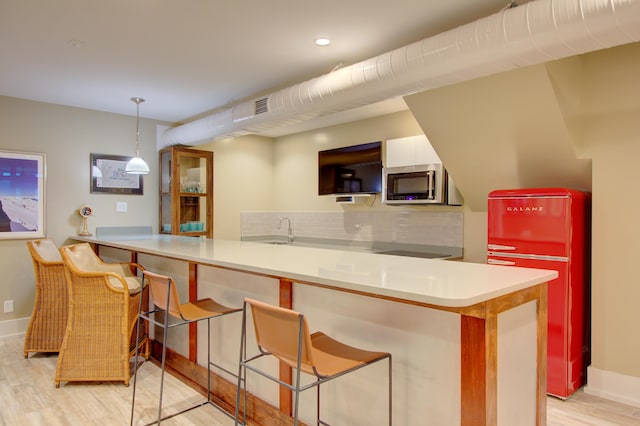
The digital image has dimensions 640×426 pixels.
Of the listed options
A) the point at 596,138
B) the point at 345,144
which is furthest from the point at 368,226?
the point at 596,138

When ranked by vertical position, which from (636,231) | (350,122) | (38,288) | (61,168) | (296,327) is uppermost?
(350,122)

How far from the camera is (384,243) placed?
15.6 feet

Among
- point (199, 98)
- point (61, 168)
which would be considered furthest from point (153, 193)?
point (199, 98)

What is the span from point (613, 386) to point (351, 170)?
315 centimetres

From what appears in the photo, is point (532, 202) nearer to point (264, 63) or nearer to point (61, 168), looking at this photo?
point (264, 63)

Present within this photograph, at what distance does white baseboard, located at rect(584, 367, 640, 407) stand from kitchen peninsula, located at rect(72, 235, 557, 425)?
1428mm

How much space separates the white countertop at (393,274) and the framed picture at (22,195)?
8.56ft

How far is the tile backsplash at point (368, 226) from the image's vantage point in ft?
13.8

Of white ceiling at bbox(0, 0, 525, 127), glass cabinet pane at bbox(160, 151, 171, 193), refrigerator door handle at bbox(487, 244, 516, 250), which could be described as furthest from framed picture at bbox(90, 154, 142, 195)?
refrigerator door handle at bbox(487, 244, 516, 250)

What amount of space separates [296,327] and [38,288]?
125 inches

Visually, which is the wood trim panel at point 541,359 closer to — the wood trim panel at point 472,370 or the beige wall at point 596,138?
the wood trim panel at point 472,370

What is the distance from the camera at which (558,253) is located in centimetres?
289

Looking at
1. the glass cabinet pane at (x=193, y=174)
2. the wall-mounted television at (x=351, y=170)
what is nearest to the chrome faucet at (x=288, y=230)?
the wall-mounted television at (x=351, y=170)

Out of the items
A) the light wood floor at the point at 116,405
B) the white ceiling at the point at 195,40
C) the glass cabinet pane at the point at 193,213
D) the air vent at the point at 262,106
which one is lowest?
the light wood floor at the point at 116,405
